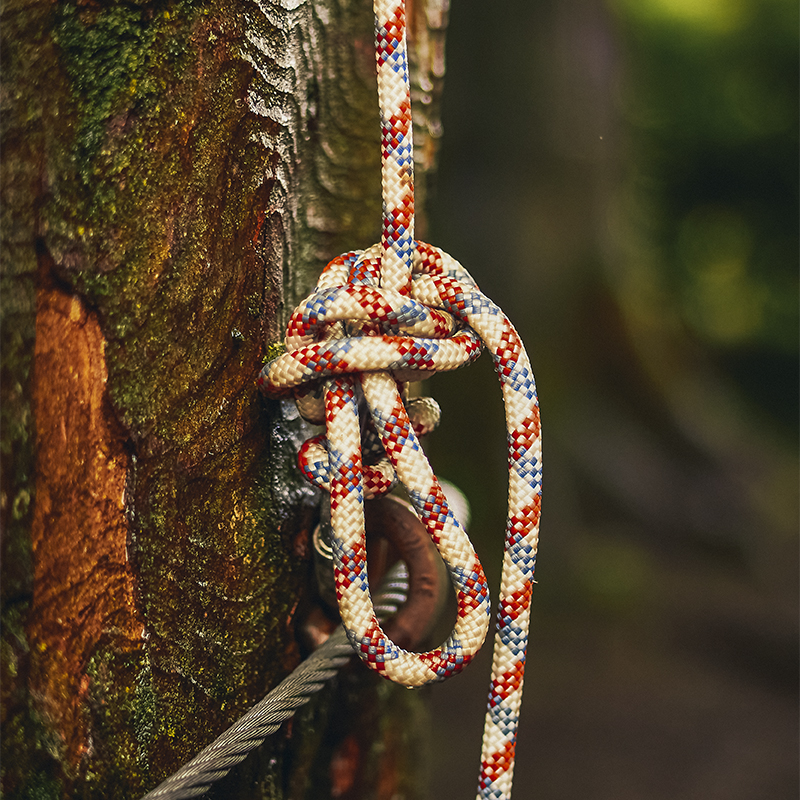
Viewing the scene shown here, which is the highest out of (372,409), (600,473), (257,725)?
(372,409)

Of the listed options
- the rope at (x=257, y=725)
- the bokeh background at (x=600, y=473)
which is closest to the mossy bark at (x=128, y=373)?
the rope at (x=257, y=725)

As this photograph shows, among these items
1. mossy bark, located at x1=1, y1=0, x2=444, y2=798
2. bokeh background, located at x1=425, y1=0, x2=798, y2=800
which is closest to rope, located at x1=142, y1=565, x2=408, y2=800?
mossy bark, located at x1=1, y1=0, x2=444, y2=798

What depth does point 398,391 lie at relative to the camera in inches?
19.7

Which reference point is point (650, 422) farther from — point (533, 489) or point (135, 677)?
point (135, 677)

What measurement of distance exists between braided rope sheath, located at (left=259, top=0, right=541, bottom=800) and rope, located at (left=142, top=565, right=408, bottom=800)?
43mm

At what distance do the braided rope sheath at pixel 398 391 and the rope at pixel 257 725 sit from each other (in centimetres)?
4

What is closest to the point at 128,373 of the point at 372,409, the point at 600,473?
the point at 372,409

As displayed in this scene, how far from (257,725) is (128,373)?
24cm

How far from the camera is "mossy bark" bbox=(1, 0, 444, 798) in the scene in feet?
1.44

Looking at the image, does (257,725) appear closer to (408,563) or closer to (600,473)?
(408,563)

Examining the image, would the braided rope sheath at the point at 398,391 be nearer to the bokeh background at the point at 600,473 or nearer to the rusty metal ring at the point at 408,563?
the rusty metal ring at the point at 408,563

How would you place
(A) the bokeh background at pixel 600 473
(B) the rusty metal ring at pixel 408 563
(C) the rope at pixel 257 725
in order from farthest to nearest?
(A) the bokeh background at pixel 600 473, (B) the rusty metal ring at pixel 408 563, (C) the rope at pixel 257 725

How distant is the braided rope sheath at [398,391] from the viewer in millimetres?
474

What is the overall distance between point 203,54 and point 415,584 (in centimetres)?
41
